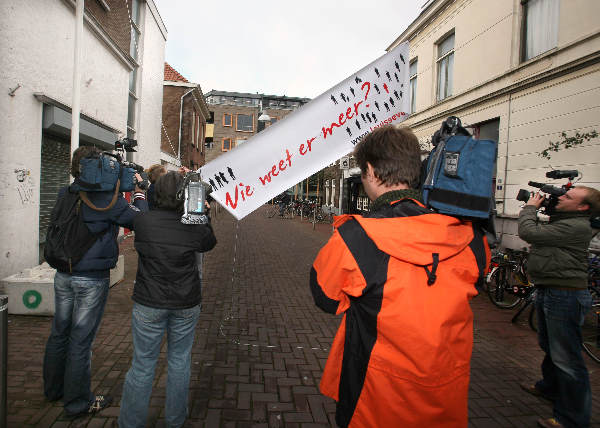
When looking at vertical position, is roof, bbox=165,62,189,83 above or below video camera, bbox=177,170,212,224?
above

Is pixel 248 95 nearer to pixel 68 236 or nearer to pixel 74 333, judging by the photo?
pixel 68 236

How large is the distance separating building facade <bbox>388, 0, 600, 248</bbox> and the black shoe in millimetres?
8176

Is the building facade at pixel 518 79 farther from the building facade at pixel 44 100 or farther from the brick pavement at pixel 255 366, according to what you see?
the building facade at pixel 44 100

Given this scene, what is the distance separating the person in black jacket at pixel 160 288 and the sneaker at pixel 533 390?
3.05m

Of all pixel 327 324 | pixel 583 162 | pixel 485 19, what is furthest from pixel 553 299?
pixel 485 19

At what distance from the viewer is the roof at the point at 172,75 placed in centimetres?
1980

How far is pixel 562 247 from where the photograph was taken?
2861 mm

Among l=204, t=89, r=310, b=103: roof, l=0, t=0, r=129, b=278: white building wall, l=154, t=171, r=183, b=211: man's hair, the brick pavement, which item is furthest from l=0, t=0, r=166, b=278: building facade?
l=204, t=89, r=310, b=103: roof

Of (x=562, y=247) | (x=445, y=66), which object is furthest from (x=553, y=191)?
(x=445, y=66)

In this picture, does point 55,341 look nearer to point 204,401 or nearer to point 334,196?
point 204,401

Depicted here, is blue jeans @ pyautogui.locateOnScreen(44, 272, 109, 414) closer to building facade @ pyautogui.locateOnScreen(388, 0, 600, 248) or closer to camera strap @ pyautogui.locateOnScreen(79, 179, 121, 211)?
camera strap @ pyautogui.locateOnScreen(79, 179, 121, 211)

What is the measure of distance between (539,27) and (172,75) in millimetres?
17154

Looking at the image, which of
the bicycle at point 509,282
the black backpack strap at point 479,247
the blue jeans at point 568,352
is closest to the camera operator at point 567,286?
the blue jeans at point 568,352

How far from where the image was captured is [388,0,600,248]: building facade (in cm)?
712
